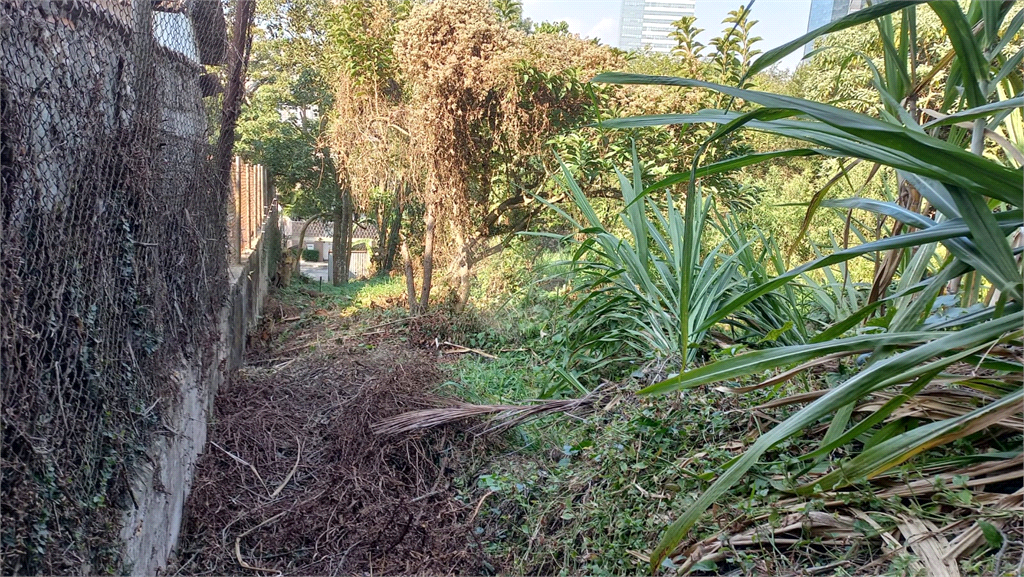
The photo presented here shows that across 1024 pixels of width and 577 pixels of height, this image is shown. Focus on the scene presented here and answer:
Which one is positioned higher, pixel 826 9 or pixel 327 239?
pixel 826 9

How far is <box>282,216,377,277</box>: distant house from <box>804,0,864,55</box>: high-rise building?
401 inches

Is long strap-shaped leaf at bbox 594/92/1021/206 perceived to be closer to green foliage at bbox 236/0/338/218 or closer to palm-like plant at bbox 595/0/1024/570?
palm-like plant at bbox 595/0/1024/570

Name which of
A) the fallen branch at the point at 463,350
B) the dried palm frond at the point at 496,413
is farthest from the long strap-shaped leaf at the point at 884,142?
the fallen branch at the point at 463,350

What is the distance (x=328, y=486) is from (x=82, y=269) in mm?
1669

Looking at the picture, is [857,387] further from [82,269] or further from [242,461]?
[242,461]

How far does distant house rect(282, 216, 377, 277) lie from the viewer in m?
13.8

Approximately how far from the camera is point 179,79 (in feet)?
9.50

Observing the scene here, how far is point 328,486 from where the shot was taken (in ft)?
9.93

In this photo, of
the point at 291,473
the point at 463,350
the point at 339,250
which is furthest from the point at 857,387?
the point at 339,250

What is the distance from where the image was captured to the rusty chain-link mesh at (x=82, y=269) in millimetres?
1397

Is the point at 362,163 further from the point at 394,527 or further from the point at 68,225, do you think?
the point at 68,225

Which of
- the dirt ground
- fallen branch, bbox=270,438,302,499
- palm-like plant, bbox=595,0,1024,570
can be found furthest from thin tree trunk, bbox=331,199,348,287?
palm-like plant, bbox=595,0,1024,570

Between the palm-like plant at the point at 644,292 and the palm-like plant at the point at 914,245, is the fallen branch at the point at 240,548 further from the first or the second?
the palm-like plant at the point at 914,245

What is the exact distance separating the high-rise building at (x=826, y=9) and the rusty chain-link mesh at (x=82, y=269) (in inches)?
81.9
